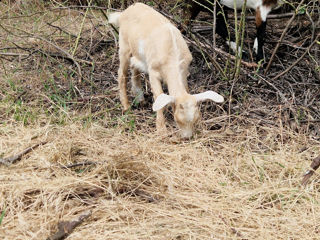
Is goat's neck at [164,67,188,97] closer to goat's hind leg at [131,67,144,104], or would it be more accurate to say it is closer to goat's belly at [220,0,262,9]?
goat's hind leg at [131,67,144,104]

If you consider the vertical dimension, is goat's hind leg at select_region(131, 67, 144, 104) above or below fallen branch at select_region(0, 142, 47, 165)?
below

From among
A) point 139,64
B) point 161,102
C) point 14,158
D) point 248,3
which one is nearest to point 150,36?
point 139,64

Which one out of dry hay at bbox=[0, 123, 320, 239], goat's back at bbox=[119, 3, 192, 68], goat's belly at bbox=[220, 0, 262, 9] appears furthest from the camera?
goat's belly at bbox=[220, 0, 262, 9]

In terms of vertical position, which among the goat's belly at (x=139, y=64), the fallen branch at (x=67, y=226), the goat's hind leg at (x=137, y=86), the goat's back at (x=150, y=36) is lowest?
the goat's hind leg at (x=137, y=86)

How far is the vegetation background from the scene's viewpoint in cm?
352

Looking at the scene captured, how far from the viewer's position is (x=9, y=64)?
23.0ft

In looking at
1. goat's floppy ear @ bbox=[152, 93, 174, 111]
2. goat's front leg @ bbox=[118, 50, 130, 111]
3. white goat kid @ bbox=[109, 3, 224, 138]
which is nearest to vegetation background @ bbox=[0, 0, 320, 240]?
goat's front leg @ bbox=[118, 50, 130, 111]

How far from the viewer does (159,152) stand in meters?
4.52

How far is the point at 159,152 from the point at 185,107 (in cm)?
Answer: 45

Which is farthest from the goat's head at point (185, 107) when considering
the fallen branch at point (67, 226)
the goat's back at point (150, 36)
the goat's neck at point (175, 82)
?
the fallen branch at point (67, 226)

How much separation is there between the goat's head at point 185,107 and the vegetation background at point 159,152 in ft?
0.57

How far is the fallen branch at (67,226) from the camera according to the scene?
3179mm

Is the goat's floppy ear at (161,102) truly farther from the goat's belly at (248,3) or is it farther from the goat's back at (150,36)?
the goat's belly at (248,3)

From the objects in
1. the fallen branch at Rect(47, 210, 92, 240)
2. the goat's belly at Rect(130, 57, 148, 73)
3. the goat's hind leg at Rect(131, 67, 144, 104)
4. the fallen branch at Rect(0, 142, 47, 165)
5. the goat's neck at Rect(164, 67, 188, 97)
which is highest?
the goat's neck at Rect(164, 67, 188, 97)
